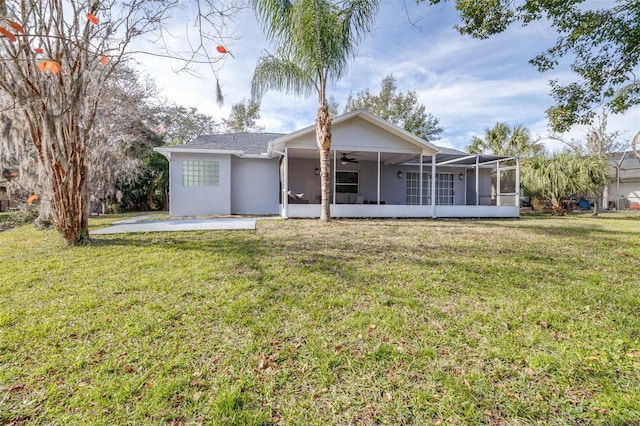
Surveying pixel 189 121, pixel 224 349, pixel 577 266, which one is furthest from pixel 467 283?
pixel 189 121

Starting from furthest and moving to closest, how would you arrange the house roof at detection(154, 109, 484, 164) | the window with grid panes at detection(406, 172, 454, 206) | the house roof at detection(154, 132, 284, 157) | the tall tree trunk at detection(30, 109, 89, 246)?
the window with grid panes at detection(406, 172, 454, 206) → the house roof at detection(154, 132, 284, 157) → the house roof at detection(154, 109, 484, 164) → the tall tree trunk at detection(30, 109, 89, 246)

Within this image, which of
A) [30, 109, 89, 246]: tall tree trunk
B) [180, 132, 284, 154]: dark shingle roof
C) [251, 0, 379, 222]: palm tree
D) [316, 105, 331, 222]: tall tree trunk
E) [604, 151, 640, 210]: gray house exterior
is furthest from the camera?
[604, 151, 640, 210]: gray house exterior

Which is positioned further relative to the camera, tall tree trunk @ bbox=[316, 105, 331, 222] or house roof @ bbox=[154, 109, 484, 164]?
house roof @ bbox=[154, 109, 484, 164]

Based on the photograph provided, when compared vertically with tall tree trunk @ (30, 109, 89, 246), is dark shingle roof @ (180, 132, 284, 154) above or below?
above

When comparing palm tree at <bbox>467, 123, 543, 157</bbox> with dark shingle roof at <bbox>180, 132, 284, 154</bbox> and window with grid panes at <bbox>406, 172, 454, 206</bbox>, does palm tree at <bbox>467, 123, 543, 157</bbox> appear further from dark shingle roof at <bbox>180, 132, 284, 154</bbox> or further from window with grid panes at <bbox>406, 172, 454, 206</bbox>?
dark shingle roof at <bbox>180, 132, 284, 154</bbox>

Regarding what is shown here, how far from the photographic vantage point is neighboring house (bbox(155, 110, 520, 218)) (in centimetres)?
1128

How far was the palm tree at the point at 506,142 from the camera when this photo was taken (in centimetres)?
2098

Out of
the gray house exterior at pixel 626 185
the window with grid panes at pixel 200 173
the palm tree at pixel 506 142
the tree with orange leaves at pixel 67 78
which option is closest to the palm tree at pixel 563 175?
the palm tree at pixel 506 142

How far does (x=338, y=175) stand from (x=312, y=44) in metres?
6.69

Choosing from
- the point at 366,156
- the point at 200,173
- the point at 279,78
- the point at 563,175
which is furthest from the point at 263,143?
the point at 563,175

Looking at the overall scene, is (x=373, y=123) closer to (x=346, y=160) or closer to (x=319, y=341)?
(x=346, y=160)

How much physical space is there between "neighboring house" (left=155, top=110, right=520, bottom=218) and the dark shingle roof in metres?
0.04

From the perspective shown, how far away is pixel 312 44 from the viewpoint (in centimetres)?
849

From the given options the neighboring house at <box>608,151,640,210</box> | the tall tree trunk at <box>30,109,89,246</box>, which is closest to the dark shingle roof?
the tall tree trunk at <box>30,109,89,246</box>
